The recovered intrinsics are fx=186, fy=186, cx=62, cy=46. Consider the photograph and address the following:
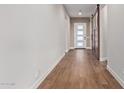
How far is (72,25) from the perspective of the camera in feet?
46.3

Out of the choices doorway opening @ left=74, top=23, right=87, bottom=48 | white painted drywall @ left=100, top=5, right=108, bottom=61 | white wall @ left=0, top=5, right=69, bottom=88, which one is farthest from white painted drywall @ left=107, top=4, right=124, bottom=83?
doorway opening @ left=74, top=23, right=87, bottom=48

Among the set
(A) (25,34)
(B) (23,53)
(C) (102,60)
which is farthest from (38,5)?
(C) (102,60)

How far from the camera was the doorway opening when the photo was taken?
555 inches

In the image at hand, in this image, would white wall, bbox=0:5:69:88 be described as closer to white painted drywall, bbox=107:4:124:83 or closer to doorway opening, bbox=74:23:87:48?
white painted drywall, bbox=107:4:124:83

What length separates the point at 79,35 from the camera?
559 inches

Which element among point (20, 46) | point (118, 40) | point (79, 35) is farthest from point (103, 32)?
point (79, 35)

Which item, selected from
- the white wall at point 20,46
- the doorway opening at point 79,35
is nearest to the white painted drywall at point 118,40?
the white wall at point 20,46

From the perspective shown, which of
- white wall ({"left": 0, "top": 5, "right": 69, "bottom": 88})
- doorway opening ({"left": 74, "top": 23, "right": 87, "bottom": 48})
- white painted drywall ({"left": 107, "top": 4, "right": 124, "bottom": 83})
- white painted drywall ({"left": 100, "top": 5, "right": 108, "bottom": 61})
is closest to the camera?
white wall ({"left": 0, "top": 5, "right": 69, "bottom": 88})

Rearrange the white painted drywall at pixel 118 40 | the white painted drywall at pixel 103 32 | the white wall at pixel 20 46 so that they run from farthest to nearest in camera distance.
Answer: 1. the white painted drywall at pixel 103 32
2. the white painted drywall at pixel 118 40
3. the white wall at pixel 20 46

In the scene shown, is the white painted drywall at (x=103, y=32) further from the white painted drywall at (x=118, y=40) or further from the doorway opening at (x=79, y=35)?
the doorway opening at (x=79, y=35)

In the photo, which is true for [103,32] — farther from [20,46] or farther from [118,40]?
[20,46]

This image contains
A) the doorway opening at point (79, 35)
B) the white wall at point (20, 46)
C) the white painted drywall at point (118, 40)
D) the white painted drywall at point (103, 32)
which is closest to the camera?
the white wall at point (20, 46)

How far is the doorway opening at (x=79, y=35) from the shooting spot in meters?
14.1
